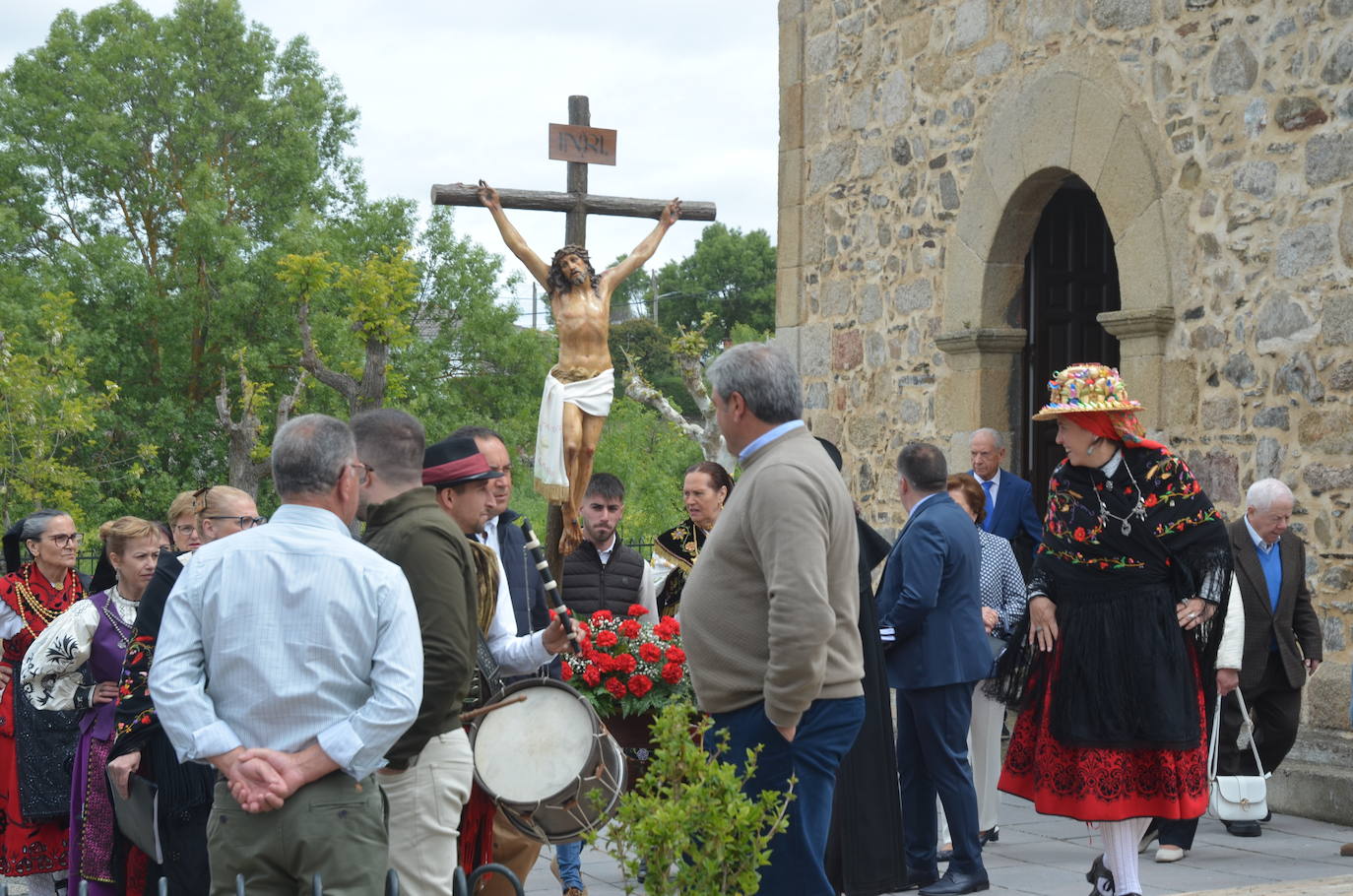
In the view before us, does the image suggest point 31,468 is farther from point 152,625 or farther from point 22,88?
point 22,88

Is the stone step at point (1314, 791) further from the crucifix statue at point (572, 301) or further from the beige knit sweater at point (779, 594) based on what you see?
the beige knit sweater at point (779, 594)

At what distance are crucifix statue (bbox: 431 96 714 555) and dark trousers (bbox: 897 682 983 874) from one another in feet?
9.86

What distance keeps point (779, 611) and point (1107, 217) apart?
599 centimetres

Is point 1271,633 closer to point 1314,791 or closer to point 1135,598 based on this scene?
point 1314,791

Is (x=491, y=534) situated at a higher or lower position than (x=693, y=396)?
lower

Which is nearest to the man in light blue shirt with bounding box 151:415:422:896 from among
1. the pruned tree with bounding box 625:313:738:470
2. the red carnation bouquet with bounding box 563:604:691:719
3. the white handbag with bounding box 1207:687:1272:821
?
the red carnation bouquet with bounding box 563:604:691:719

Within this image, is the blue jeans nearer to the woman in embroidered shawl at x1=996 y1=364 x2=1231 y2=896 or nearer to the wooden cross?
the woman in embroidered shawl at x1=996 y1=364 x2=1231 y2=896

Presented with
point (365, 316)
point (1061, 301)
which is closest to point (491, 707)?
point (1061, 301)

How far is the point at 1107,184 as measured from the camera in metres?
9.23

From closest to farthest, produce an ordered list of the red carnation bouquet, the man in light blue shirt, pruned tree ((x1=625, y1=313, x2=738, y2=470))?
the man in light blue shirt, the red carnation bouquet, pruned tree ((x1=625, y1=313, x2=738, y2=470))

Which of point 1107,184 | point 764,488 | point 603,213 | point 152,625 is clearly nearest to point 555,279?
point 603,213

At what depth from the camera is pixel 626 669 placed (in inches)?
244

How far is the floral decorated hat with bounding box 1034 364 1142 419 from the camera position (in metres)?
5.71

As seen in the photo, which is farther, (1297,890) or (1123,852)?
(1123,852)
